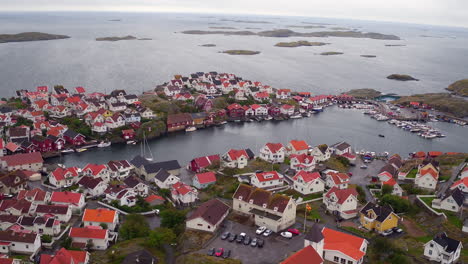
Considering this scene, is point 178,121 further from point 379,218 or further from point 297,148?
point 379,218

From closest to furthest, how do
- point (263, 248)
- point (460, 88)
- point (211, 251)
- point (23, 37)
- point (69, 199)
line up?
point (211, 251) < point (263, 248) < point (69, 199) < point (460, 88) < point (23, 37)

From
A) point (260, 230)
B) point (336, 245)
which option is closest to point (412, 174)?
point (336, 245)

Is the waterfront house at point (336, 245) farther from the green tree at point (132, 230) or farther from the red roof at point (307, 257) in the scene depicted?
the green tree at point (132, 230)

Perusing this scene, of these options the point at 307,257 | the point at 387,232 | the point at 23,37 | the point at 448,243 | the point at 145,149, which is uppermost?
the point at 23,37

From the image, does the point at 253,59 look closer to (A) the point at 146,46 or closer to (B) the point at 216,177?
(A) the point at 146,46

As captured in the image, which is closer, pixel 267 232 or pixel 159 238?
pixel 159 238

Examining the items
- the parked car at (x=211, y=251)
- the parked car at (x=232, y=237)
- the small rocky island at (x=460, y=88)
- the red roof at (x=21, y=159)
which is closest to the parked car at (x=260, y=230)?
the parked car at (x=232, y=237)

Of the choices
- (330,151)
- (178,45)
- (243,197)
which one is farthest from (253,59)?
(243,197)
